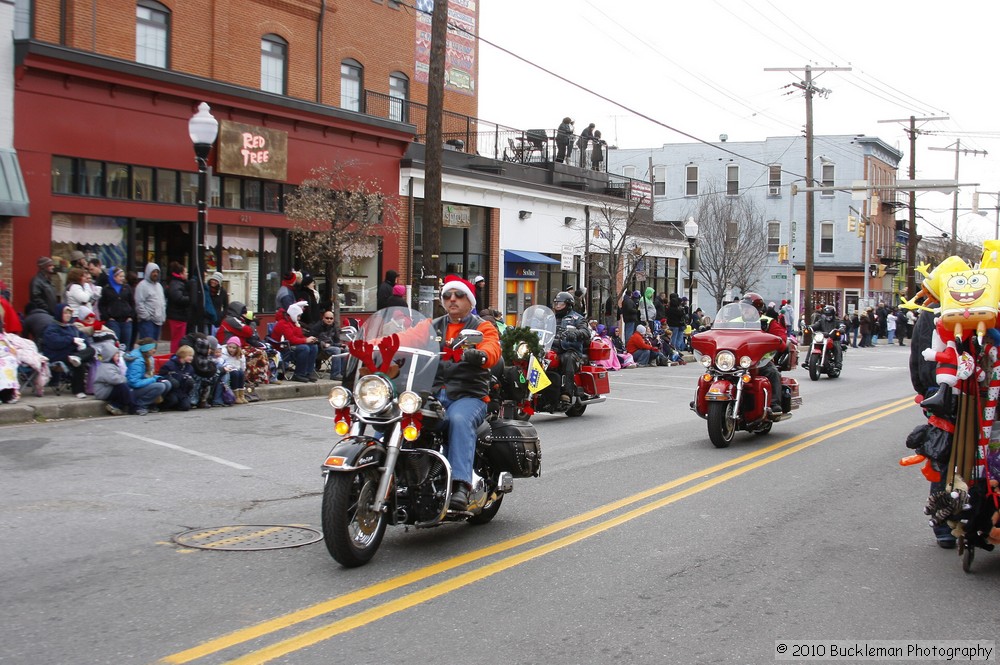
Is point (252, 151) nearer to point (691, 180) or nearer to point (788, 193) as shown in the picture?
point (691, 180)

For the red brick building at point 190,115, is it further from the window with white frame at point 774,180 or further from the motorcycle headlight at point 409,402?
the window with white frame at point 774,180

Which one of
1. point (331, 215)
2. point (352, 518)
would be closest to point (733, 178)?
point (331, 215)

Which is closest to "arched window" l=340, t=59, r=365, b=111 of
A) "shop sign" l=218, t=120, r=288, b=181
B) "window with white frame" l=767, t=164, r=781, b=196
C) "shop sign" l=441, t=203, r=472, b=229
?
"shop sign" l=441, t=203, r=472, b=229

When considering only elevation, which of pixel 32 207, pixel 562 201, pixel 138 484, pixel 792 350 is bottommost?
pixel 138 484

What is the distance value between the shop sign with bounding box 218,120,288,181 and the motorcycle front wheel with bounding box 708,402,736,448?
14.2 meters

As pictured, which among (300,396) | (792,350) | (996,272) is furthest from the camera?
(300,396)

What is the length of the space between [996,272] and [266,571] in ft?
16.0

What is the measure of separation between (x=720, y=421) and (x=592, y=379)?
129 inches

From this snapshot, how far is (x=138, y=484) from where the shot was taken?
29.1 ft

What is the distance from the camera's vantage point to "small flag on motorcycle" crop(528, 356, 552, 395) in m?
13.2

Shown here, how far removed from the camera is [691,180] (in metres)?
63.3

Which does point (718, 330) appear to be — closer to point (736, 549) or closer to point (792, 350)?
point (792, 350)

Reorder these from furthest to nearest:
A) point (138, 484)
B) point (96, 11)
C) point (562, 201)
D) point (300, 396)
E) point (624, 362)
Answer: point (562, 201) → point (624, 362) → point (96, 11) → point (300, 396) → point (138, 484)

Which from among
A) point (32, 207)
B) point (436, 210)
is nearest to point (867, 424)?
point (436, 210)
